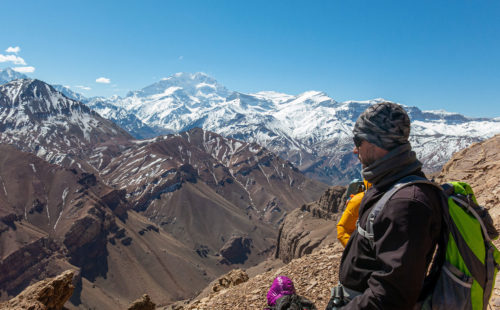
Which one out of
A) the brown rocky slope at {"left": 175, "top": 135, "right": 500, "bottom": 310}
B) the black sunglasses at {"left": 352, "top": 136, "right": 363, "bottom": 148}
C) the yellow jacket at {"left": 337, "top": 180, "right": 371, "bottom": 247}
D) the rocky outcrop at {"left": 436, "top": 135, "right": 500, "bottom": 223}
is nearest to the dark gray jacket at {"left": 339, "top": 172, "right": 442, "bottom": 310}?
the black sunglasses at {"left": 352, "top": 136, "right": 363, "bottom": 148}

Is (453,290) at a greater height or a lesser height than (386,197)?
lesser

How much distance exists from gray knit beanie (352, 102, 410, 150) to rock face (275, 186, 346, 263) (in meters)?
109

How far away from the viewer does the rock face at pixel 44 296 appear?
737 inches

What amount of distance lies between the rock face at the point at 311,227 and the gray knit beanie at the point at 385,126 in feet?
357

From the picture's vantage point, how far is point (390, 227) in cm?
374

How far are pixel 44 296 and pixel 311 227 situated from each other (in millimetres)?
118522

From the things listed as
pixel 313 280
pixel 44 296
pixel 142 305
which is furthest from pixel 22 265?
pixel 313 280

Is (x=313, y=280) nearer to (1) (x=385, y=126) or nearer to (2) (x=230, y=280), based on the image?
(2) (x=230, y=280)

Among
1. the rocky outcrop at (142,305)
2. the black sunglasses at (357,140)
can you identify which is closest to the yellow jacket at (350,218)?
the black sunglasses at (357,140)

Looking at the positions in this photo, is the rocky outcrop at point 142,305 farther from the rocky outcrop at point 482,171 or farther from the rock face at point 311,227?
the rock face at point 311,227

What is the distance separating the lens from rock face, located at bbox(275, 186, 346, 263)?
116562mm

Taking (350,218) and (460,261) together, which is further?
(350,218)

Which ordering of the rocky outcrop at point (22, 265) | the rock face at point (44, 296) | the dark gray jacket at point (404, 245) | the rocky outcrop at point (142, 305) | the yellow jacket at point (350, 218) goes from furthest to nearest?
1. the rocky outcrop at point (22, 265)
2. the rocky outcrop at point (142, 305)
3. the rock face at point (44, 296)
4. the yellow jacket at point (350, 218)
5. the dark gray jacket at point (404, 245)

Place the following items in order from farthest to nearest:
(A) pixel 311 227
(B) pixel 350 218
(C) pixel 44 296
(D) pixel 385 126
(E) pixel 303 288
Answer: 1. (A) pixel 311 227
2. (C) pixel 44 296
3. (E) pixel 303 288
4. (B) pixel 350 218
5. (D) pixel 385 126
